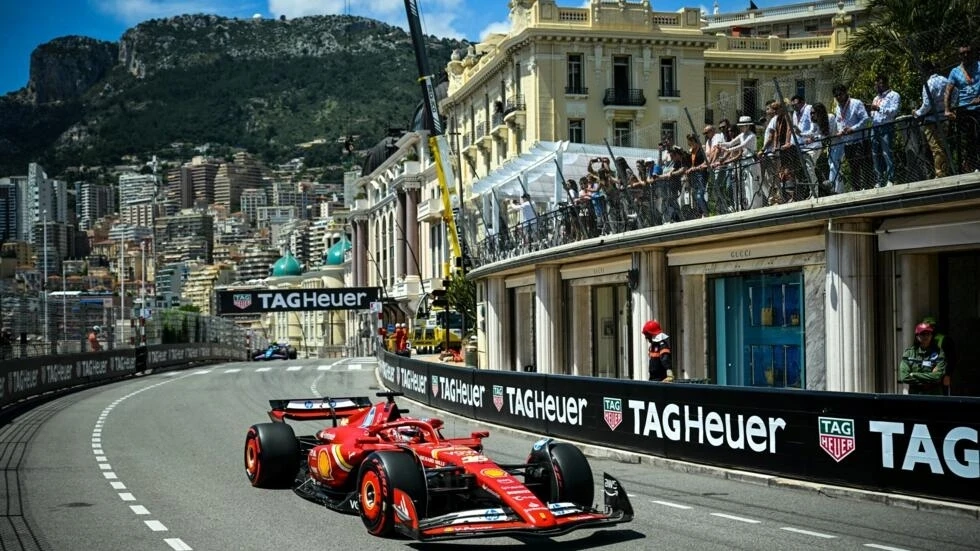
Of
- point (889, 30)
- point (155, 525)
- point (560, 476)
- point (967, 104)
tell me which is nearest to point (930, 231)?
point (967, 104)

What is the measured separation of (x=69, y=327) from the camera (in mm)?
39781

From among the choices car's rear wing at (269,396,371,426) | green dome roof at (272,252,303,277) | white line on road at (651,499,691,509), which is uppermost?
green dome roof at (272,252,303,277)

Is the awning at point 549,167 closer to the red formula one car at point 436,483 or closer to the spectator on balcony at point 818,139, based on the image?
the spectator on balcony at point 818,139

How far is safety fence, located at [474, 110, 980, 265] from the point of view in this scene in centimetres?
1627

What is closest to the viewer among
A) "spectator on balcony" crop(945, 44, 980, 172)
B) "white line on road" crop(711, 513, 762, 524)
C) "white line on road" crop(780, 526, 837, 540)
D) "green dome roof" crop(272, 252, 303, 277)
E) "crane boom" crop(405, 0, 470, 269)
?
"white line on road" crop(780, 526, 837, 540)

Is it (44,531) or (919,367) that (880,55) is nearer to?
(919,367)

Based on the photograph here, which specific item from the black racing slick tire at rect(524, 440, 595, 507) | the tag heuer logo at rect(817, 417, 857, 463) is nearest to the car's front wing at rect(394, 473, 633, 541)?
the black racing slick tire at rect(524, 440, 595, 507)

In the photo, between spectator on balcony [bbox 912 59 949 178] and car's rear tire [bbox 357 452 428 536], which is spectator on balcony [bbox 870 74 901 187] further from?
car's rear tire [bbox 357 452 428 536]

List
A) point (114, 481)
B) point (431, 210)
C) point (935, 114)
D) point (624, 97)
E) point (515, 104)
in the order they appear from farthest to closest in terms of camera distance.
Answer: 1. point (431, 210)
2. point (515, 104)
3. point (624, 97)
4. point (935, 114)
5. point (114, 481)

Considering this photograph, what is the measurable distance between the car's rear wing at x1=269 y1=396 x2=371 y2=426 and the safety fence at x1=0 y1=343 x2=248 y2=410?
15492 millimetres

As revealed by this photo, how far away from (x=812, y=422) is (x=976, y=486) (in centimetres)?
232

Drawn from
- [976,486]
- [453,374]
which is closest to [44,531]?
[976,486]

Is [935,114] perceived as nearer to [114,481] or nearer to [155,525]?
[155,525]

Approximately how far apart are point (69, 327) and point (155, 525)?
29.4 m
